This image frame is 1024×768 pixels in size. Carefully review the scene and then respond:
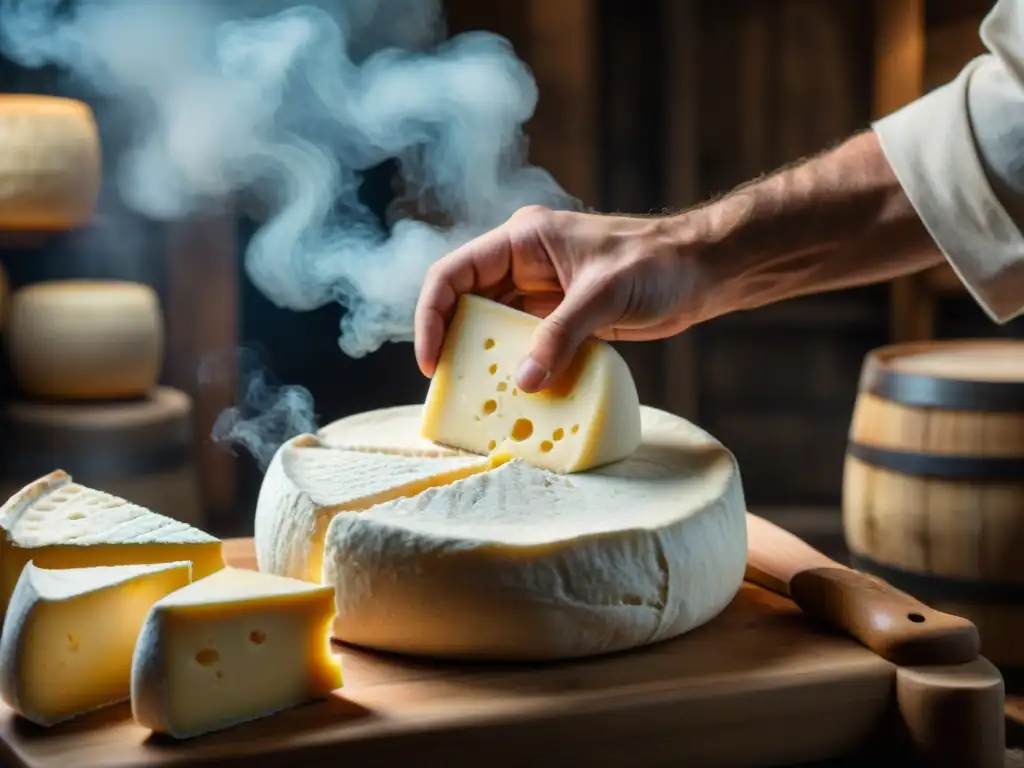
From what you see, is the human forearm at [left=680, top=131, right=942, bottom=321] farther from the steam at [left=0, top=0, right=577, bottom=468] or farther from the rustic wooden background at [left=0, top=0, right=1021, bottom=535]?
the rustic wooden background at [left=0, top=0, right=1021, bottom=535]

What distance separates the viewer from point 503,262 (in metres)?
1.62

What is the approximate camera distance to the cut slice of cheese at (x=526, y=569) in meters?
1.14

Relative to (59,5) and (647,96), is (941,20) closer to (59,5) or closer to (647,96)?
(647,96)

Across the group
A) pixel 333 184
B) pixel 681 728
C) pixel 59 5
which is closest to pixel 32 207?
pixel 59 5

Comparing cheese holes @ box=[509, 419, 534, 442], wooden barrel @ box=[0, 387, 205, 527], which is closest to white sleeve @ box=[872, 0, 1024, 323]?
cheese holes @ box=[509, 419, 534, 442]

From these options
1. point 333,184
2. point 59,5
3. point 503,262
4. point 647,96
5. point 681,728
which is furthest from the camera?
point 647,96

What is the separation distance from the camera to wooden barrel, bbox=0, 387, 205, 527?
2.40 m

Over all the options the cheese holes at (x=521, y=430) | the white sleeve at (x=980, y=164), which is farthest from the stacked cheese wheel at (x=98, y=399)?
the white sleeve at (x=980, y=164)

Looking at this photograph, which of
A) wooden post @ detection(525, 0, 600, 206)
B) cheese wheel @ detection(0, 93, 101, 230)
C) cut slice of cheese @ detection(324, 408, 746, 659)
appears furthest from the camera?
wooden post @ detection(525, 0, 600, 206)

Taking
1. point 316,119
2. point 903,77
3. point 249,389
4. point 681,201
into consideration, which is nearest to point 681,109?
point 681,201

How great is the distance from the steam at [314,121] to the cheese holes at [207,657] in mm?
916

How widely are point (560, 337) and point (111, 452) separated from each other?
1.32 m

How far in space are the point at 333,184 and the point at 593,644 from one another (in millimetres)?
1230

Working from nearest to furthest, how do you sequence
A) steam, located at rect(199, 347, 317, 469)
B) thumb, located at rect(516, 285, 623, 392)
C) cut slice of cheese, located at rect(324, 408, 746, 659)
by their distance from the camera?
cut slice of cheese, located at rect(324, 408, 746, 659)
thumb, located at rect(516, 285, 623, 392)
steam, located at rect(199, 347, 317, 469)
